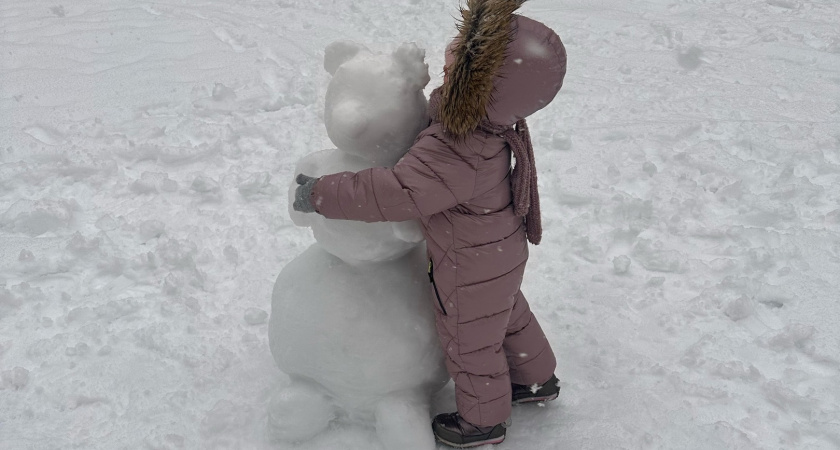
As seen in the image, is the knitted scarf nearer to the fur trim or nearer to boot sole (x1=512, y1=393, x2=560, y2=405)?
the fur trim

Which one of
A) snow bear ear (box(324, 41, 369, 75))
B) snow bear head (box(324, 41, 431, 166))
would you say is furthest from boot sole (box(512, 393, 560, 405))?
snow bear ear (box(324, 41, 369, 75))

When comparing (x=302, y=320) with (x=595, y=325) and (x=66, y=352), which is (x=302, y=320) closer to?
(x=66, y=352)

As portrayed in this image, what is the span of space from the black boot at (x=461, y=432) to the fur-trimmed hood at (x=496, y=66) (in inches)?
40.9

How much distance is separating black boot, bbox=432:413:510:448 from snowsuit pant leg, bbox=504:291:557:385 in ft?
0.71

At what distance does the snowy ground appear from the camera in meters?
2.57

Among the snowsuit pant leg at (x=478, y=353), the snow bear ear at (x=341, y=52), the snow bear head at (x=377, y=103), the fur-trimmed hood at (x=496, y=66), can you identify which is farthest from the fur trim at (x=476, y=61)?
the snowsuit pant leg at (x=478, y=353)

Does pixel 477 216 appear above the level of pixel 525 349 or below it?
above

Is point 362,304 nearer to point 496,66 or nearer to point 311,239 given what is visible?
point 496,66

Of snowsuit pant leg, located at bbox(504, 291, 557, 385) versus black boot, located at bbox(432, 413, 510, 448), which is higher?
snowsuit pant leg, located at bbox(504, 291, 557, 385)

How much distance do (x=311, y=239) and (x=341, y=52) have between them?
1.51 m

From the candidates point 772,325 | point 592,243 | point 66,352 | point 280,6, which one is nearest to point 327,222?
point 66,352

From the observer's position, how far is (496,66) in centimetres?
175

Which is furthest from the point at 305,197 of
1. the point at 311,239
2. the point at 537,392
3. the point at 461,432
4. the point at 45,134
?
the point at 45,134

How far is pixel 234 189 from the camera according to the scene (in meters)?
3.68
